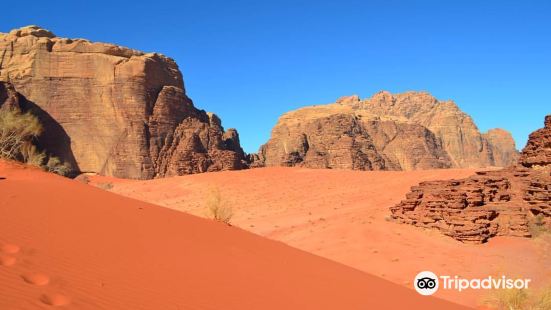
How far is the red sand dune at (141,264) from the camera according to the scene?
3.69 meters

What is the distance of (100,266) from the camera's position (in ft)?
14.0

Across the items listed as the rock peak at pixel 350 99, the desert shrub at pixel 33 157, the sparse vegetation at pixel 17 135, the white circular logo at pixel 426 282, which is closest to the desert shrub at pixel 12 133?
the sparse vegetation at pixel 17 135

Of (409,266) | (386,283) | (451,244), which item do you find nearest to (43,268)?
(386,283)

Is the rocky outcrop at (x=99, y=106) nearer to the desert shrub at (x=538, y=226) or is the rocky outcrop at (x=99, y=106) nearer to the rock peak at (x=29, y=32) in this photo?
the rock peak at (x=29, y=32)

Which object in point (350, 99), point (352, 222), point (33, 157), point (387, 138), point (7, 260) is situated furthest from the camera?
point (350, 99)

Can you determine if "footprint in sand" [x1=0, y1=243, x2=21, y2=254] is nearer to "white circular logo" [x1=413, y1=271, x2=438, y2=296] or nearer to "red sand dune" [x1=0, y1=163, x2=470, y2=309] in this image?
"red sand dune" [x1=0, y1=163, x2=470, y2=309]

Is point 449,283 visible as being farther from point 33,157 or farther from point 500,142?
point 500,142

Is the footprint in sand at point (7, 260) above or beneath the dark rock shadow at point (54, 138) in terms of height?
beneath

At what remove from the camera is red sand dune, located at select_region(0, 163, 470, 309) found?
145 inches

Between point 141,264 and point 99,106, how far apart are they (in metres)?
36.2

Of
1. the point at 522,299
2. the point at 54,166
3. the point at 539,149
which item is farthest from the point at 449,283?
the point at 54,166

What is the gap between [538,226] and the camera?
12.8 metres

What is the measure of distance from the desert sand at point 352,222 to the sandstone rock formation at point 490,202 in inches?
17.2

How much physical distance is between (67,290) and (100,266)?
0.75m
